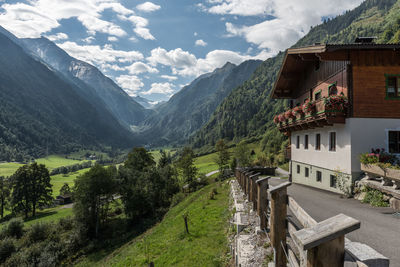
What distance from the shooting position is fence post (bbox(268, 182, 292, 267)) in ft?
16.1

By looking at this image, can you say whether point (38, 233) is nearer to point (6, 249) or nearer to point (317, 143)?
point (6, 249)

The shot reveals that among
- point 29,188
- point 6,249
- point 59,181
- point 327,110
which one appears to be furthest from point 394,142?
point 59,181

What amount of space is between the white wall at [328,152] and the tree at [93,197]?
117 ft

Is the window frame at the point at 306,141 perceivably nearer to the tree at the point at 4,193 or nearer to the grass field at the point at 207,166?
the grass field at the point at 207,166

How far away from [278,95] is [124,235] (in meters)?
33.0

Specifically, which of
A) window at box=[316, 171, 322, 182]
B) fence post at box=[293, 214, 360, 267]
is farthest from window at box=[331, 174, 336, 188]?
fence post at box=[293, 214, 360, 267]

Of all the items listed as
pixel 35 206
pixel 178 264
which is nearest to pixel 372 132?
pixel 178 264

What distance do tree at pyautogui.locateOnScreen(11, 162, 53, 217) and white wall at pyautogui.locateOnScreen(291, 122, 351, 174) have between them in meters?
68.3

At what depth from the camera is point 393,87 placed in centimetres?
1458

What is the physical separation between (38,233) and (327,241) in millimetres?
47750

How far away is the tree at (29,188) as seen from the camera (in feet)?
197

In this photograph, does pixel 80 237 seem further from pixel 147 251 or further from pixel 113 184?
pixel 147 251

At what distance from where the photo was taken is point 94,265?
28688mm

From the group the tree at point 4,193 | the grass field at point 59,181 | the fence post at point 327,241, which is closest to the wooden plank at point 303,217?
the fence post at point 327,241
